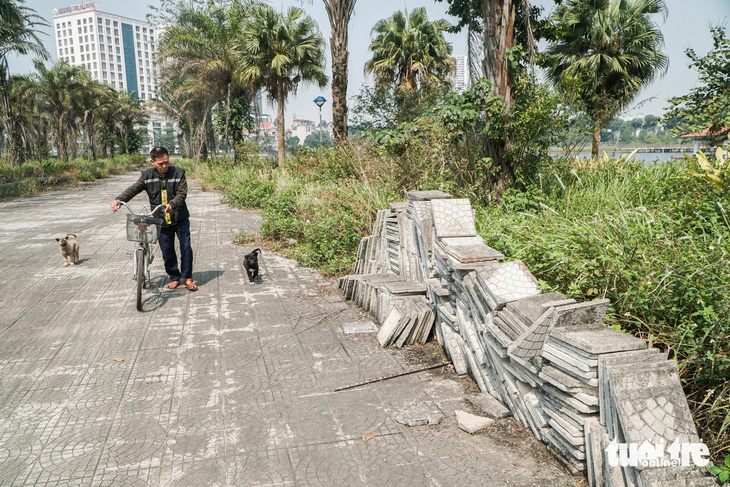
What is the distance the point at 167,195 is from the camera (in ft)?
19.8

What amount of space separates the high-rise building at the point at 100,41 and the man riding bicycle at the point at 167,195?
19466 centimetres

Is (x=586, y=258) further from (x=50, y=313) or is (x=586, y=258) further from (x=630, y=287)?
(x=50, y=313)

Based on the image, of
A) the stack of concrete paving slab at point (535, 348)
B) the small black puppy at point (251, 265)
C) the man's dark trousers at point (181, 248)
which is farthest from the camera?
the small black puppy at point (251, 265)

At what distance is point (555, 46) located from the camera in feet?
66.6

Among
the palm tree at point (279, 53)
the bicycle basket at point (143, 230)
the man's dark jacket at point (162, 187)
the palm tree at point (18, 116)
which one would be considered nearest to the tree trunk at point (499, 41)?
the man's dark jacket at point (162, 187)

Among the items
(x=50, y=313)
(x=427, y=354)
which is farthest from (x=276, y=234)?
(x=427, y=354)

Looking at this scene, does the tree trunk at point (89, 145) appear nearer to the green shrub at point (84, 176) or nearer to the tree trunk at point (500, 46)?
the green shrub at point (84, 176)

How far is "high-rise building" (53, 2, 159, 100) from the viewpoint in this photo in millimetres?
176875

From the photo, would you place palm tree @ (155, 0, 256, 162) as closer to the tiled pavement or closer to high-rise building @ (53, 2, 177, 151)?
the tiled pavement

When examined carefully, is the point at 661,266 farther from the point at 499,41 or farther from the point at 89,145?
the point at 89,145

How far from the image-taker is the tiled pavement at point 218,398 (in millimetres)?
2893

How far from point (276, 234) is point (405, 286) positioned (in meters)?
5.33

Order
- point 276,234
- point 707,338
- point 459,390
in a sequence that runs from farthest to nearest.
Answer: point 276,234, point 459,390, point 707,338

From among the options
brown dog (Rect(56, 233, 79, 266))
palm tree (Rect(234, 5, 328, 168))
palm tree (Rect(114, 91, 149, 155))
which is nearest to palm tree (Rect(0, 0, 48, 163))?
palm tree (Rect(234, 5, 328, 168))
